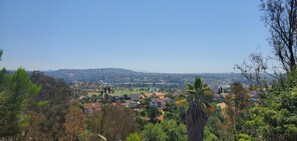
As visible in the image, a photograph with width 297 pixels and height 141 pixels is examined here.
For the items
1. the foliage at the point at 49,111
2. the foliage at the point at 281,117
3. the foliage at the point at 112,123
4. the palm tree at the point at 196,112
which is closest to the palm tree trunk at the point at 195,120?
the palm tree at the point at 196,112

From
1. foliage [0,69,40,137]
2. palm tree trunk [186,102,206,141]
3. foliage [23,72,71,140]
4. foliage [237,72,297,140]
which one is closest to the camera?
foliage [237,72,297,140]

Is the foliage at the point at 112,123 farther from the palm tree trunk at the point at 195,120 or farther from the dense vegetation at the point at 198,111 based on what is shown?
the palm tree trunk at the point at 195,120

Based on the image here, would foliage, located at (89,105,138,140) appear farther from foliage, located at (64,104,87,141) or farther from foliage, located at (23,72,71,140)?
foliage, located at (64,104,87,141)

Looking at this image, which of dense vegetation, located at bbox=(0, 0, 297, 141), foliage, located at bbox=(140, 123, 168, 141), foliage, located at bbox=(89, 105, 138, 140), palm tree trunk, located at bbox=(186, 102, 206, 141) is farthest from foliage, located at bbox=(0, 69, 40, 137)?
foliage, located at bbox=(140, 123, 168, 141)

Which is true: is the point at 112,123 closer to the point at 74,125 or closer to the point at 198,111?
the point at 74,125

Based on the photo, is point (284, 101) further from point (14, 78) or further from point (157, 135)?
point (157, 135)

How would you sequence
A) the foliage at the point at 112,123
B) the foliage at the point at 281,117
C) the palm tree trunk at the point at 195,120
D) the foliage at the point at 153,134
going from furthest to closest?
the foliage at the point at 153,134 → the foliage at the point at 112,123 → the palm tree trunk at the point at 195,120 → the foliage at the point at 281,117

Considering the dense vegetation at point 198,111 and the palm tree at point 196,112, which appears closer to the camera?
the dense vegetation at point 198,111

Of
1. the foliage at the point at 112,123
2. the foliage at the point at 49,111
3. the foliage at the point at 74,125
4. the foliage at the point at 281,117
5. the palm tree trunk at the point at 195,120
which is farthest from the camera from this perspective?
the foliage at the point at 112,123

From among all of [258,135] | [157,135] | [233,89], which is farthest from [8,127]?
[157,135]

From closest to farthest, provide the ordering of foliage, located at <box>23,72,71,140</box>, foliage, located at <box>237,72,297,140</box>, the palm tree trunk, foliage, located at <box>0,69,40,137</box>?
foliage, located at <box>237,72,297,140</box> < foliage, located at <box>0,69,40,137</box> < the palm tree trunk < foliage, located at <box>23,72,71,140</box>
